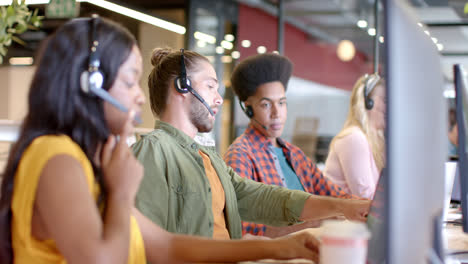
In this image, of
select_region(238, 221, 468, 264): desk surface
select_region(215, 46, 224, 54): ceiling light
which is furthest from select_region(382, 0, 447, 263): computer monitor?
select_region(215, 46, 224, 54): ceiling light

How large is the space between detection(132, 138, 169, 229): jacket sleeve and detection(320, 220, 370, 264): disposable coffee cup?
2.66ft

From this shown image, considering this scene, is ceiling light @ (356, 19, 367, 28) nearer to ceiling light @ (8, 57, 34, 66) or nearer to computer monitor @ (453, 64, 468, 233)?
ceiling light @ (8, 57, 34, 66)

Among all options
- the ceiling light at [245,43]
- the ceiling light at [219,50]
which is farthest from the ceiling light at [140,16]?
the ceiling light at [245,43]

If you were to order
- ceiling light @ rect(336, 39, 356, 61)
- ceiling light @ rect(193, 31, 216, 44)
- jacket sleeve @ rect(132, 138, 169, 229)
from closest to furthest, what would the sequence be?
jacket sleeve @ rect(132, 138, 169, 229) → ceiling light @ rect(193, 31, 216, 44) → ceiling light @ rect(336, 39, 356, 61)

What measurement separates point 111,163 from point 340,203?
91cm

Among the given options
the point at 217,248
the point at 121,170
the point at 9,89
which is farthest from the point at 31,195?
the point at 9,89

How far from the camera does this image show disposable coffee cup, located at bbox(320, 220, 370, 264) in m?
0.69

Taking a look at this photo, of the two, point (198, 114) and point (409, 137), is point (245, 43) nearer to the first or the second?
point (198, 114)

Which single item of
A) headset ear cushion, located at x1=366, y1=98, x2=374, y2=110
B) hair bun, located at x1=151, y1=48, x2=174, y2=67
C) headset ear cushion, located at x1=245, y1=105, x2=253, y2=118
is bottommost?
headset ear cushion, located at x1=245, y1=105, x2=253, y2=118

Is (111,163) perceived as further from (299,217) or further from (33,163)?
(299,217)

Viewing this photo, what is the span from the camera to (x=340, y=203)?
5.32 ft

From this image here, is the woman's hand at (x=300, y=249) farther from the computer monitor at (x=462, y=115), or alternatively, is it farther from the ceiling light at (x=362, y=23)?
the ceiling light at (x=362, y=23)

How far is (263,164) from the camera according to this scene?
94.3 inches

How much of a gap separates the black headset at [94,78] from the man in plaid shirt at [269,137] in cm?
137
